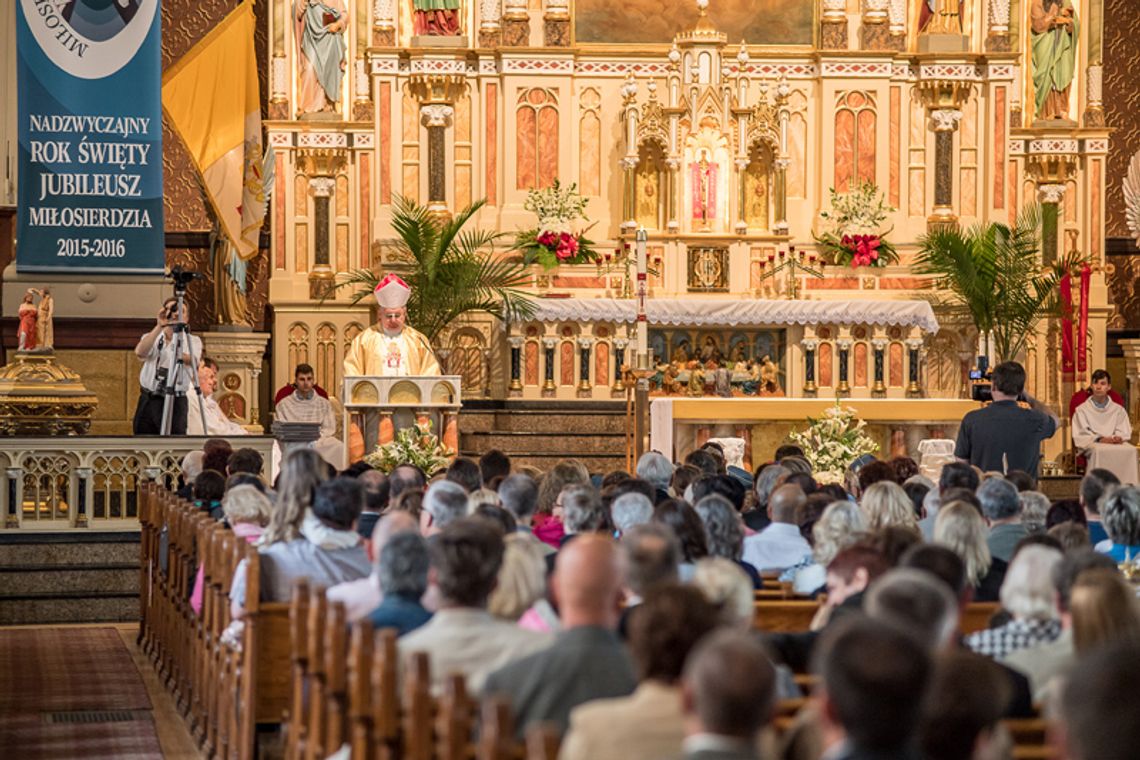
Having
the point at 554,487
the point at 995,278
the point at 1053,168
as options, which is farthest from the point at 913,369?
the point at 554,487

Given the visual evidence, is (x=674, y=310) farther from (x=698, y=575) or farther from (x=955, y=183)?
(x=698, y=575)

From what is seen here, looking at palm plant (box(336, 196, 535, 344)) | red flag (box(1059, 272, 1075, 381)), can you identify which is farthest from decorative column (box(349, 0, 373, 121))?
red flag (box(1059, 272, 1075, 381))

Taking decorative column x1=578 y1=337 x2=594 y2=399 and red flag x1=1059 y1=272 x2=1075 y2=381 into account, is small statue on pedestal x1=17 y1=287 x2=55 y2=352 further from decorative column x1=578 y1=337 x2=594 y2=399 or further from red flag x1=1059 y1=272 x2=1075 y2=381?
red flag x1=1059 y1=272 x2=1075 y2=381

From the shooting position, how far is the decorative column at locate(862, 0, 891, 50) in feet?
64.4

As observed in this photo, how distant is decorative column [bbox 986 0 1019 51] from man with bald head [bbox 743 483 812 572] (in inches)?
506

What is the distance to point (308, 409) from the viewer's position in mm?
16578

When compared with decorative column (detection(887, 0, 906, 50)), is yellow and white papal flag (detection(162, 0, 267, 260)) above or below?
below

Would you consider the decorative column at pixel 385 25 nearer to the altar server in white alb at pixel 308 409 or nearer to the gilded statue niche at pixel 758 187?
the gilded statue niche at pixel 758 187

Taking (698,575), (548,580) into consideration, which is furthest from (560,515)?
(698,575)

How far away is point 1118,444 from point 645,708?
13369 millimetres

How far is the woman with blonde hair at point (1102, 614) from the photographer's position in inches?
160

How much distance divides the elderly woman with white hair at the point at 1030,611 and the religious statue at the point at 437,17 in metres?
→ 15.1

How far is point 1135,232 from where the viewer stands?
2052 cm

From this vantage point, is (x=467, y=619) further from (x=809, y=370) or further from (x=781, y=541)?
(x=809, y=370)
